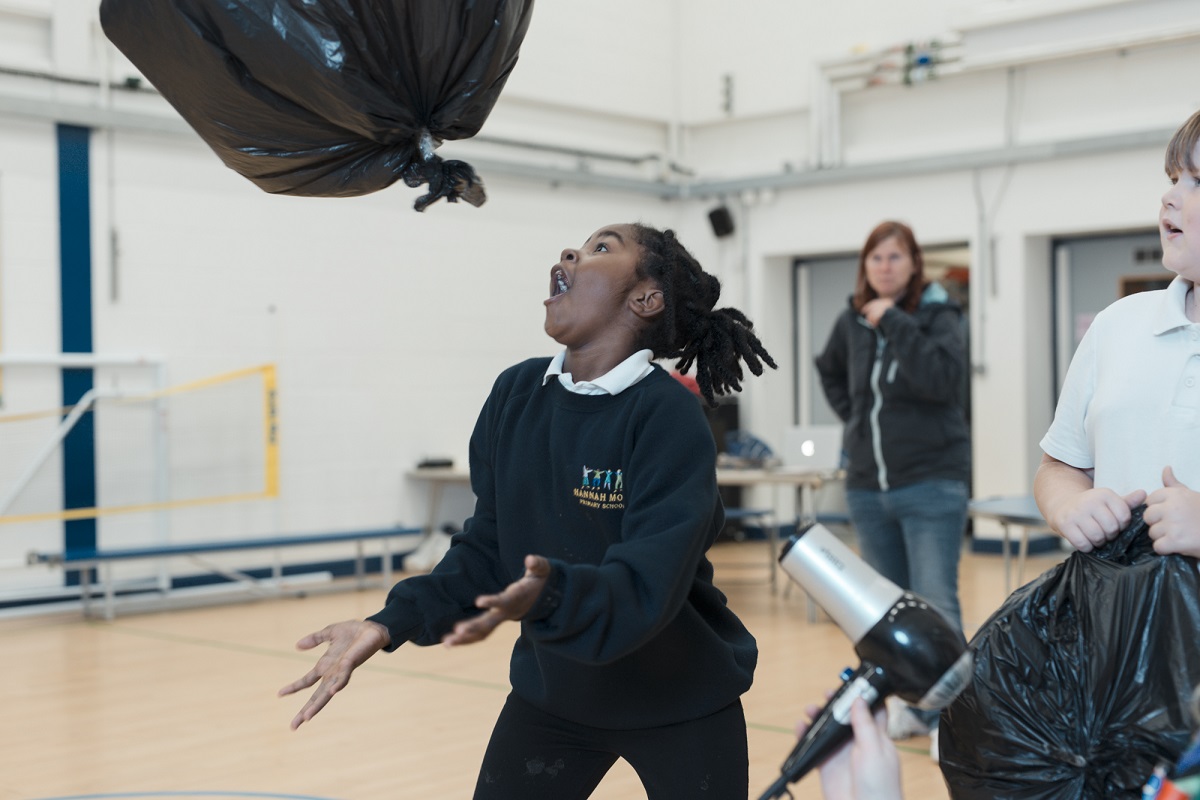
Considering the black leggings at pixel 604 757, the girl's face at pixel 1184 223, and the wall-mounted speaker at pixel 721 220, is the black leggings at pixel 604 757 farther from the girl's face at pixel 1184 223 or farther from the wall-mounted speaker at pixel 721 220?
the wall-mounted speaker at pixel 721 220

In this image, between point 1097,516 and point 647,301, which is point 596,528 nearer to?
point 647,301

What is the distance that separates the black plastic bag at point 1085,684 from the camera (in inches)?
54.0

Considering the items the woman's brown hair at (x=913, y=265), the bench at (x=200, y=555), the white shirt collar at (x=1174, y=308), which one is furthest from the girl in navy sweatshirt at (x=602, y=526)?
the bench at (x=200, y=555)

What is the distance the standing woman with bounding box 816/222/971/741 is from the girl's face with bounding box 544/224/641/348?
6.95 feet

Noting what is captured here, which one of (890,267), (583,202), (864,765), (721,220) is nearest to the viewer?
(864,765)

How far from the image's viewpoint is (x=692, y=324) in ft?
6.29

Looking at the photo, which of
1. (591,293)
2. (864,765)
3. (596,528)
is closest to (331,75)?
(591,293)

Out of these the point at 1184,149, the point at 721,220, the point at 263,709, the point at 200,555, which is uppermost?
the point at 721,220

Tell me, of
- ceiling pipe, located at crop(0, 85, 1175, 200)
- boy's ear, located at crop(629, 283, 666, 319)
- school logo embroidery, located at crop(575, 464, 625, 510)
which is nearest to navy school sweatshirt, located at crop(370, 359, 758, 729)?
school logo embroidery, located at crop(575, 464, 625, 510)

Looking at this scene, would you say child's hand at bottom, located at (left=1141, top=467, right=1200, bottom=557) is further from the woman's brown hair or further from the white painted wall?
the white painted wall

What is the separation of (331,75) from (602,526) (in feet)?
2.22

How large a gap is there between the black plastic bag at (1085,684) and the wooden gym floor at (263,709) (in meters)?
1.87

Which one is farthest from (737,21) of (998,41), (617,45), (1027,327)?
(1027,327)

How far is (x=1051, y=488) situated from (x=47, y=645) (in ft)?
16.4
